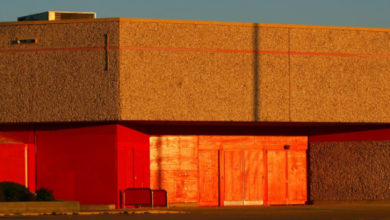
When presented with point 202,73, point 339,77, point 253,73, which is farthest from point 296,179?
point 202,73

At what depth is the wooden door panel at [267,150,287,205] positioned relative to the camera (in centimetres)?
3155

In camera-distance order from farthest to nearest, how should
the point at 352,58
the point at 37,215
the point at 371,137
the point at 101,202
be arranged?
the point at 371,137 → the point at 352,58 → the point at 101,202 → the point at 37,215

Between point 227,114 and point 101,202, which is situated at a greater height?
point 227,114

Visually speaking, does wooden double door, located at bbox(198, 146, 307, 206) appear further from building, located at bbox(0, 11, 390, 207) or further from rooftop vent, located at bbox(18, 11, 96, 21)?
rooftop vent, located at bbox(18, 11, 96, 21)

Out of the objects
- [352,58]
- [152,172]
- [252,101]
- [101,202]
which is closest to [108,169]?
[101,202]

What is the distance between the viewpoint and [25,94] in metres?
27.0

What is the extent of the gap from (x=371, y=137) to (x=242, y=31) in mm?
7528

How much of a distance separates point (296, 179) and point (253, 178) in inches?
76.9

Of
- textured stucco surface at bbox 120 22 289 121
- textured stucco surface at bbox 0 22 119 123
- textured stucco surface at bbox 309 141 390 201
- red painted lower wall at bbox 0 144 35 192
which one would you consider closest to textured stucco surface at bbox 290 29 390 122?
textured stucco surface at bbox 120 22 289 121

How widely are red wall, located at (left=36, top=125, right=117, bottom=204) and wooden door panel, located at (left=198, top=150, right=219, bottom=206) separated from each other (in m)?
5.13

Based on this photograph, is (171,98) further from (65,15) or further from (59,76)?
(65,15)

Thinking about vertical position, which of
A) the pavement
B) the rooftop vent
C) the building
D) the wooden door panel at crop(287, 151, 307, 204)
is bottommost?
the pavement

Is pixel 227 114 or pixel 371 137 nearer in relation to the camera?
pixel 227 114

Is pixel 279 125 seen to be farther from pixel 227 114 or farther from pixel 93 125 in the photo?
pixel 93 125
